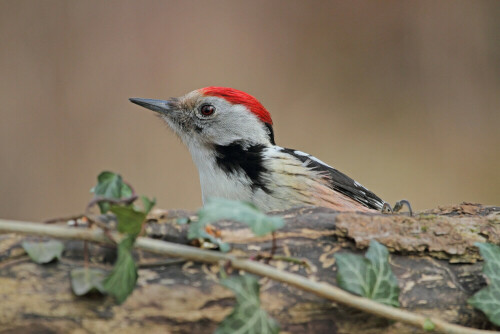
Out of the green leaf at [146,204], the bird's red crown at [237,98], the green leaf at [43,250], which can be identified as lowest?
the green leaf at [43,250]

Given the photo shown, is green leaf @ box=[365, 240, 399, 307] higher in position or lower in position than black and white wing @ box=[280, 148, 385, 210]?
lower

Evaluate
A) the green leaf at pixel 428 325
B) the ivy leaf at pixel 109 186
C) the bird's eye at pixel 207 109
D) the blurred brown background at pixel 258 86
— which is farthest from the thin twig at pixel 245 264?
the blurred brown background at pixel 258 86

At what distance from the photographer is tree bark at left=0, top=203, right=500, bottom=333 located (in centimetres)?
125

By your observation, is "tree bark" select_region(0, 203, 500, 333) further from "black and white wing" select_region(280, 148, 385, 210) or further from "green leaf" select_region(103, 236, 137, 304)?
"black and white wing" select_region(280, 148, 385, 210)

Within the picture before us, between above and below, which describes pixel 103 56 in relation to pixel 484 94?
below

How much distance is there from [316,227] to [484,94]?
11.9ft

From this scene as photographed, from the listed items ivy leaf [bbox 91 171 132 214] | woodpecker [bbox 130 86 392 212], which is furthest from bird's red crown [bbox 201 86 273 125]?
ivy leaf [bbox 91 171 132 214]

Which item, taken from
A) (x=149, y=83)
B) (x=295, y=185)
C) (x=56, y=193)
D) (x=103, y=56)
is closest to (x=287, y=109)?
(x=149, y=83)

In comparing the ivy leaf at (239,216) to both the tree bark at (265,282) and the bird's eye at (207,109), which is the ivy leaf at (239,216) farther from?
the bird's eye at (207,109)

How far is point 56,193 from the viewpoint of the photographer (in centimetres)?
421

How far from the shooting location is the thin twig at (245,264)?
1.21 meters

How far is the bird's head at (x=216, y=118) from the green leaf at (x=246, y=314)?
1.52 meters

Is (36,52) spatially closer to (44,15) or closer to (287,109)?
(44,15)

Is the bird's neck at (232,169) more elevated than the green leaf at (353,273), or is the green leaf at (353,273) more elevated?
the bird's neck at (232,169)
